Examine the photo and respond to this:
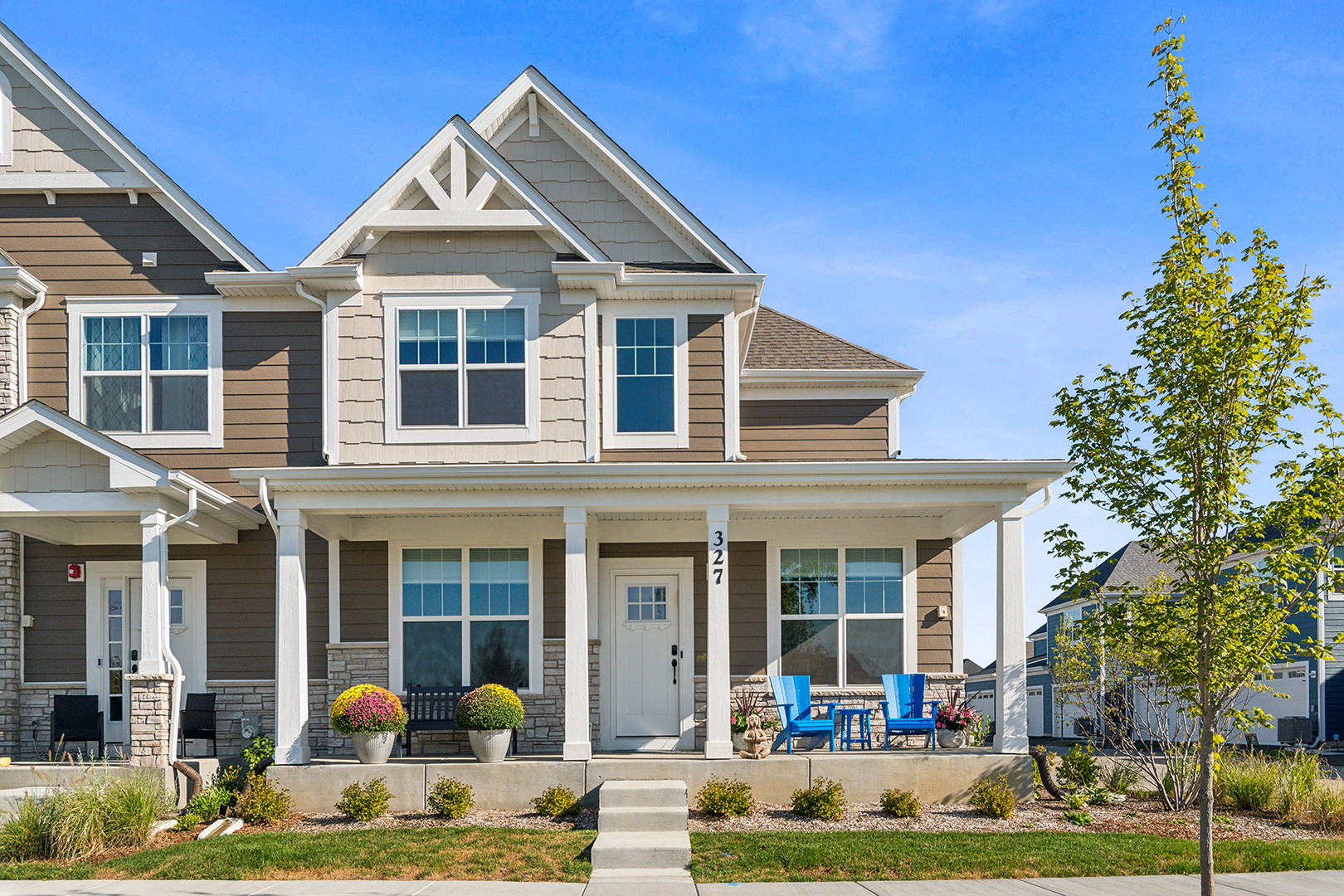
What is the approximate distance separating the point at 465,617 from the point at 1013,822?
638 cm

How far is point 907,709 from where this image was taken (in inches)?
477

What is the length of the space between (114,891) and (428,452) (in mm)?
5587

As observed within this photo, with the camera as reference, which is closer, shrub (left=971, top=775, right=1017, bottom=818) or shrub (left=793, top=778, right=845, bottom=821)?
shrub (left=793, top=778, right=845, bottom=821)

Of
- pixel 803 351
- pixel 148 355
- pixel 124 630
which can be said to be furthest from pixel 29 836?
pixel 803 351

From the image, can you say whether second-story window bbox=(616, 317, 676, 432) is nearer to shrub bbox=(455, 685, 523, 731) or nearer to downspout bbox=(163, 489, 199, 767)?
shrub bbox=(455, 685, 523, 731)

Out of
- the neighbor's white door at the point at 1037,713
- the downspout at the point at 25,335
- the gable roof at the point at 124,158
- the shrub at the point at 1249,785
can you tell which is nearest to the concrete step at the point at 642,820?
the shrub at the point at 1249,785

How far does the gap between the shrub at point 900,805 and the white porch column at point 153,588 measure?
7263 millimetres

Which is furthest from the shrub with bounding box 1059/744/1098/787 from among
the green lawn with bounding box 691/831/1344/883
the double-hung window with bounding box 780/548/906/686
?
the double-hung window with bounding box 780/548/906/686

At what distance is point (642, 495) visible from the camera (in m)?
11.2

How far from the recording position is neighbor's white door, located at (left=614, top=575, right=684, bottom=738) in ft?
42.3

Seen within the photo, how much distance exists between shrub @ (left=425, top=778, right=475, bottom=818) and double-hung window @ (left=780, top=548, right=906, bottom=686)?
4482mm

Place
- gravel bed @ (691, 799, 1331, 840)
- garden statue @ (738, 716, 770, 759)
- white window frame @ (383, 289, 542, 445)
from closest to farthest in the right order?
1. gravel bed @ (691, 799, 1331, 840)
2. garden statue @ (738, 716, 770, 759)
3. white window frame @ (383, 289, 542, 445)

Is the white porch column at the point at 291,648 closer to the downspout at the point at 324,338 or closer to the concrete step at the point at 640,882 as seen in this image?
the downspout at the point at 324,338

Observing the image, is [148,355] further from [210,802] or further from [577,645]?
[577,645]
